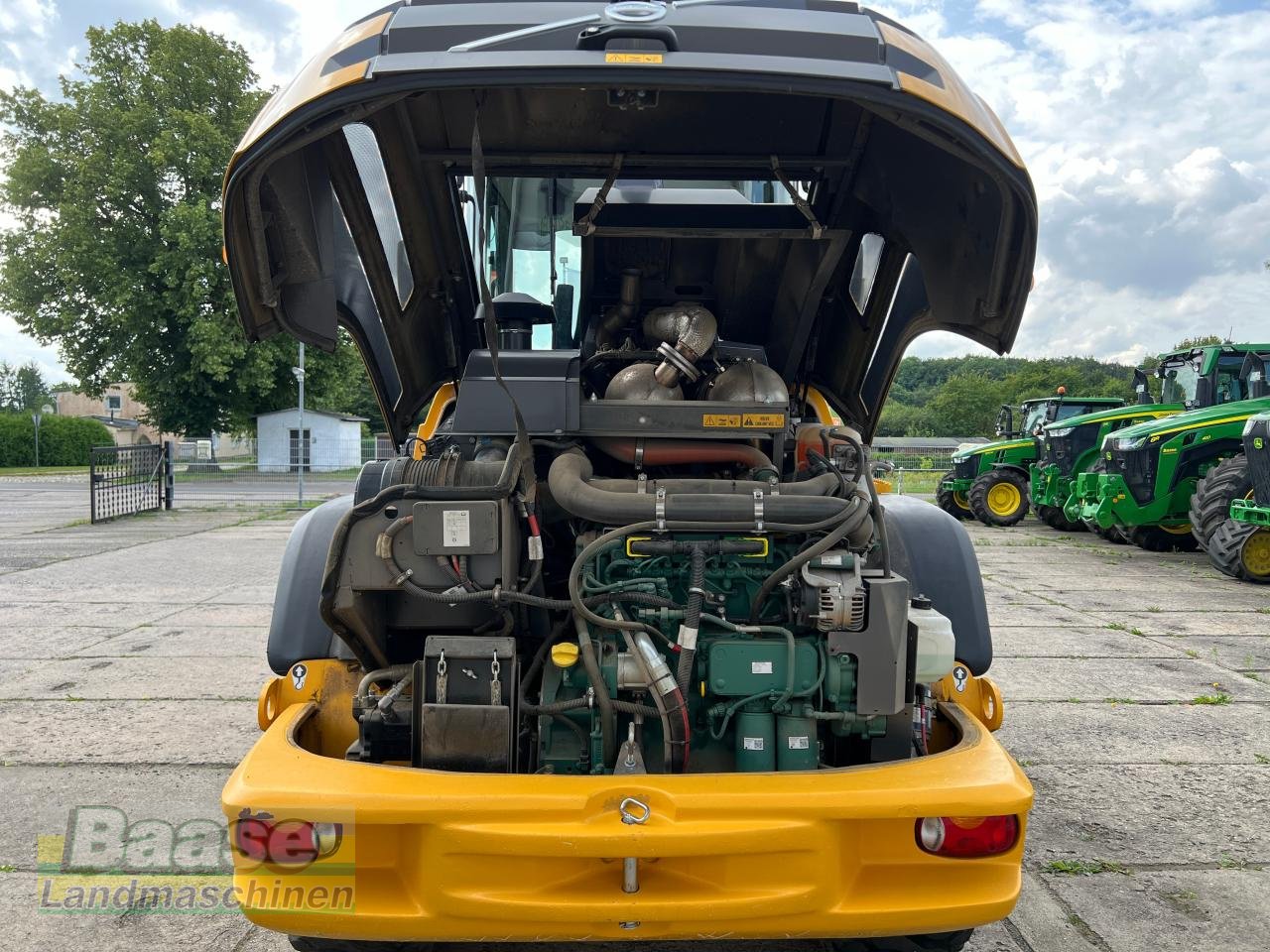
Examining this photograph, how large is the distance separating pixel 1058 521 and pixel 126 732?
49.4 ft

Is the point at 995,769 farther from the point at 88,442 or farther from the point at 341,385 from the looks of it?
the point at 88,442

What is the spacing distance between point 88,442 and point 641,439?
53436 millimetres

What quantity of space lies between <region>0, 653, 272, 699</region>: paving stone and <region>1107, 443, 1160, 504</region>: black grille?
34.5 feet

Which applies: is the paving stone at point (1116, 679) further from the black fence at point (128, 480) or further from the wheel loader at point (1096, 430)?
the black fence at point (128, 480)

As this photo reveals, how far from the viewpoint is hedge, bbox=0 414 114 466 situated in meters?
44.2

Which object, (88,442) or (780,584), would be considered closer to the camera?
(780,584)

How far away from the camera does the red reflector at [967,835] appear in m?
2.15

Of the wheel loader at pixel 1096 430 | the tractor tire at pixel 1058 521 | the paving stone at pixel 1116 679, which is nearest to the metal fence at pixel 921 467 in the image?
the tractor tire at pixel 1058 521

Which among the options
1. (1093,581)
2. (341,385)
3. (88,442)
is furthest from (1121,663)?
(88,442)

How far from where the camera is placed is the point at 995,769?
2271 millimetres

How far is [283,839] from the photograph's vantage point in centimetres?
211

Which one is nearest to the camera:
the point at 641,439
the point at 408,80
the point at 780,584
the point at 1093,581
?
the point at 408,80

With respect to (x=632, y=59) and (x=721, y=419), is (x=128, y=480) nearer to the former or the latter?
(x=721, y=419)

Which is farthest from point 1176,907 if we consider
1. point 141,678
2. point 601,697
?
point 141,678
